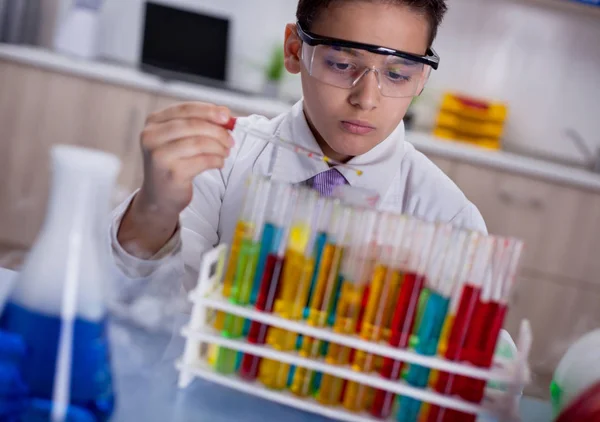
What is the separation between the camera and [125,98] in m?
3.21

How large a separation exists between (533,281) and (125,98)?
189cm

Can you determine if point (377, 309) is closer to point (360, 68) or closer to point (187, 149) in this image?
point (187, 149)

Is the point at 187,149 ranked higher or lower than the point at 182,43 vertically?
lower

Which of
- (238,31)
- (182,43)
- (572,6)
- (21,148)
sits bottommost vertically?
(21,148)

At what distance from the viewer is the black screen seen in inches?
139

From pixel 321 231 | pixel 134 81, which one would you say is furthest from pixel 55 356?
pixel 134 81

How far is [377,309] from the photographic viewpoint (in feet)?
2.36

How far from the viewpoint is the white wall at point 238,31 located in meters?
3.69

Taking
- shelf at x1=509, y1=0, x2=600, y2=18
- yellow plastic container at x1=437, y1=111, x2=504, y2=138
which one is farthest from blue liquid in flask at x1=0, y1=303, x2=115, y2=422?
shelf at x1=509, y1=0, x2=600, y2=18

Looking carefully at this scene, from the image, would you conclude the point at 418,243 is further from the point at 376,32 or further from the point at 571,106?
the point at 571,106

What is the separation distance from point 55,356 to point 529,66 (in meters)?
3.46

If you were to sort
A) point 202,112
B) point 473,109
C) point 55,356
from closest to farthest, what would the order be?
1. point 55,356
2. point 202,112
3. point 473,109

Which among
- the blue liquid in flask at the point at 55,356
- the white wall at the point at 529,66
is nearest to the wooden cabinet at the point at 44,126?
the white wall at the point at 529,66

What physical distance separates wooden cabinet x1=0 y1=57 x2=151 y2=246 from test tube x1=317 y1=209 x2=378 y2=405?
257 centimetres
